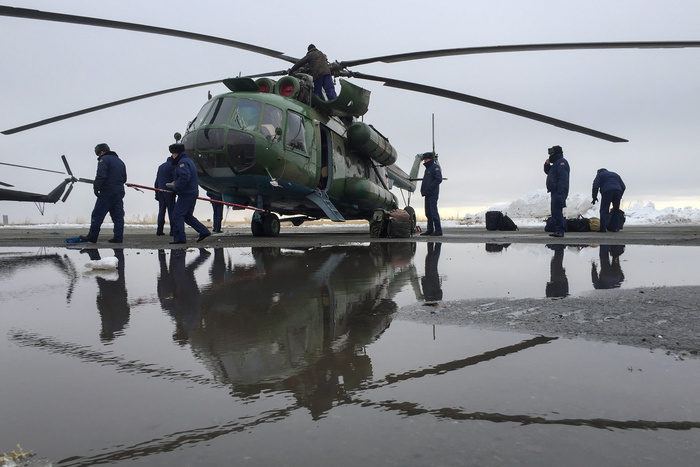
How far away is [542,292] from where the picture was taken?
318 cm

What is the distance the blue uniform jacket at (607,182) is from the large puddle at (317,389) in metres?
13.3

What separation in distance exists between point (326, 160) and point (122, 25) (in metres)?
5.82

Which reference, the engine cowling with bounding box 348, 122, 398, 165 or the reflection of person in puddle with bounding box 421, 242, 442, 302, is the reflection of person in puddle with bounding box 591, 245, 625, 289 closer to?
the reflection of person in puddle with bounding box 421, 242, 442, 302

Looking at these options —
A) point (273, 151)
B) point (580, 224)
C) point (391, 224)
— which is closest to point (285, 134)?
point (273, 151)

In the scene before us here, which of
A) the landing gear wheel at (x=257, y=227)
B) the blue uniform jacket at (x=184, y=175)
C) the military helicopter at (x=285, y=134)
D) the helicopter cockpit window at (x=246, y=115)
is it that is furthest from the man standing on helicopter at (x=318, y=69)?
the blue uniform jacket at (x=184, y=175)

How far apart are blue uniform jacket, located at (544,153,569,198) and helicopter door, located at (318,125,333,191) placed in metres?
4.78

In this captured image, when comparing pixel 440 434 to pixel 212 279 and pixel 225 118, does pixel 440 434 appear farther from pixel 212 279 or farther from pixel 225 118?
pixel 225 118

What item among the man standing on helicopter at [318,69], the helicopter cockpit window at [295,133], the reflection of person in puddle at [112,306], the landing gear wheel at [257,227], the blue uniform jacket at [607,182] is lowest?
the reflection of person in puddle at [112,306]

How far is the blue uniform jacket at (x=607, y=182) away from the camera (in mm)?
14086

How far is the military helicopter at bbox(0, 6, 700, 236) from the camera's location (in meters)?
8.39

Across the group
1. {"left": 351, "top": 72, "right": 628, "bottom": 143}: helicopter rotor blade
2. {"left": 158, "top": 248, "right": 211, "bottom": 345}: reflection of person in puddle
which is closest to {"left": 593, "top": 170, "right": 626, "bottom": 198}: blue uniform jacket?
{"left": 351, "top": 72, "right": 628, "bottom": 143}: helicopter rotor blade

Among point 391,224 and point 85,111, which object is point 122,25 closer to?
point 85,111

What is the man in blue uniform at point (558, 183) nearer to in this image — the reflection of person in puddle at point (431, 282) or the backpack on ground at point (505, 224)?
the backpack on ground at point (505, 224)

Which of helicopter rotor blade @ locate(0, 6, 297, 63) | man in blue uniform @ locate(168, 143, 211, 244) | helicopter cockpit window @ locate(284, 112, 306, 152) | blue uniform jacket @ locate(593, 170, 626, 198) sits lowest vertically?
man in blue uniform @ locate(168, 143, 211, 244)
